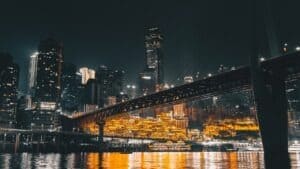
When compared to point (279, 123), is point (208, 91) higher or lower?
higher

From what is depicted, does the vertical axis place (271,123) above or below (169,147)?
above

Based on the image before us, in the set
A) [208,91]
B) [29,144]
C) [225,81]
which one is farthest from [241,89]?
[29,144]

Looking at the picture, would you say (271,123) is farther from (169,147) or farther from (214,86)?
(169,147)

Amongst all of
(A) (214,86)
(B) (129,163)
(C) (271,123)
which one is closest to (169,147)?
(A) (214,86)

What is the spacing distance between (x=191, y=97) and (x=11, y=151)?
8591 cm

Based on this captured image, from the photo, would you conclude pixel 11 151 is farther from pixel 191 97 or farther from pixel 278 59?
→ pixel 278 59

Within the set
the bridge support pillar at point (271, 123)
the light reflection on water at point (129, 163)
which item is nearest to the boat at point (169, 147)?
the light reflection on water at point (129, 163)

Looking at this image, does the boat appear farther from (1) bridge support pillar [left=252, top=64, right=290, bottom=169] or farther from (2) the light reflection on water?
(1) bridge support pillar [left=252, top=64, right=290, bottom=169]

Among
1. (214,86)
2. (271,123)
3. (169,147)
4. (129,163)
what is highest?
(214,86)

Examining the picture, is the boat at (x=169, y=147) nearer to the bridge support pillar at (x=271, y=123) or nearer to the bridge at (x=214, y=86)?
the bridge at (x=214, y=86)

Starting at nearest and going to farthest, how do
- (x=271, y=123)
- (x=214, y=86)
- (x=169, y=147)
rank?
(x=271, y=123), (x=214, y=86), (x=169, y=147)

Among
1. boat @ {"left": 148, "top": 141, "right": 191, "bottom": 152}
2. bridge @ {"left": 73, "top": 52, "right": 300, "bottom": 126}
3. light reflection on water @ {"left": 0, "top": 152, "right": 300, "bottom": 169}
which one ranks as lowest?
boat @ {"left": 148, "top": 141, "right": 191, "bottom": 152}

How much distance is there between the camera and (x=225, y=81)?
3110 inches

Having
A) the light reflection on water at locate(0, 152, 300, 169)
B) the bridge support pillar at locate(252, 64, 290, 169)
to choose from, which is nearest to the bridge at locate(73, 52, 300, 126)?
the bridge support pillar at locate(252, 64, 290, 169)
